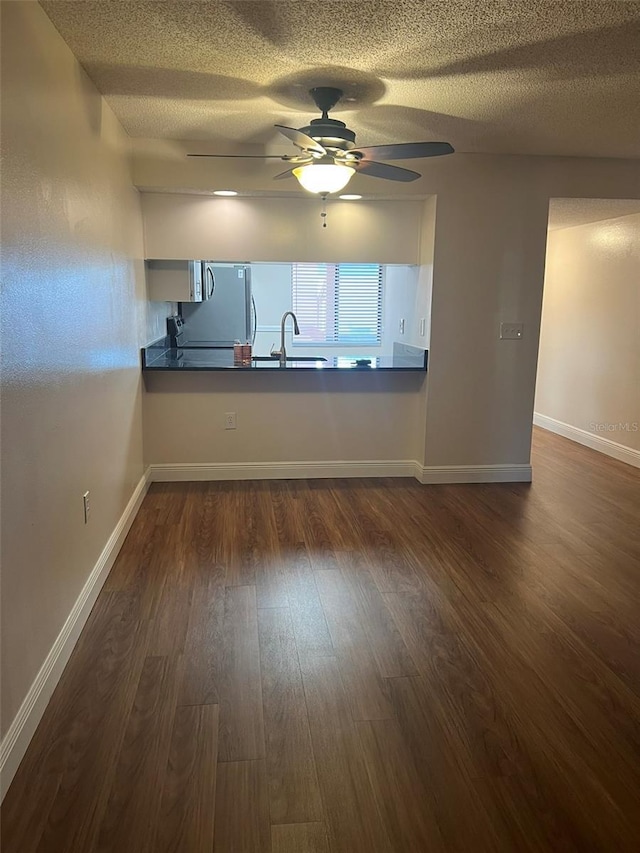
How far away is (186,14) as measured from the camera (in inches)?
84.6

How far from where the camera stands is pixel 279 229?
4312 mm

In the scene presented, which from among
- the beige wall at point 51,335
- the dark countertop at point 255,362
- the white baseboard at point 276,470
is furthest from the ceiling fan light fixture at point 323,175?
the white baseboard at point 276,470

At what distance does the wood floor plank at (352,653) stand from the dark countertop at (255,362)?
189 centimetres

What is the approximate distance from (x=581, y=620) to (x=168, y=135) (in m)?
3.46

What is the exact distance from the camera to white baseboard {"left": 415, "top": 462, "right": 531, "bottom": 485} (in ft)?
14.7

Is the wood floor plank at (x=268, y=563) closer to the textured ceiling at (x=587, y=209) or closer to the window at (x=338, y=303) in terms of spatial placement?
the textured ceiling at (x=587, y=209)

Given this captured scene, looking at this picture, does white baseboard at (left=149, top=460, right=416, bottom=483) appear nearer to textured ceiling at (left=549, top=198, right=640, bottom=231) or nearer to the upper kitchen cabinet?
the upper kitchen cabinet

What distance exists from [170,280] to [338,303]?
3.00 m

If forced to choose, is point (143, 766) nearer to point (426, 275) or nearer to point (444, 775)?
point (444, 775)

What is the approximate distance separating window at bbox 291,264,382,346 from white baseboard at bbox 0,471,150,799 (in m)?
4.39

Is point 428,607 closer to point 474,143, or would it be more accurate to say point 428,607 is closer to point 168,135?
point 474,143

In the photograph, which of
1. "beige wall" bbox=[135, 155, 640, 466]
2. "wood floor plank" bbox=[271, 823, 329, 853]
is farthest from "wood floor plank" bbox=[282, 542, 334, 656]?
"beige wall" bbox=[135, 155, 640, 466]

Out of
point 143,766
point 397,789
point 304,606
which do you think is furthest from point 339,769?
point 304,606

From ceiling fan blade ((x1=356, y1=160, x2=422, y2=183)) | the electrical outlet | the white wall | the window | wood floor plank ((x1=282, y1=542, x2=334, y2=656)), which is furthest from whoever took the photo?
the window
